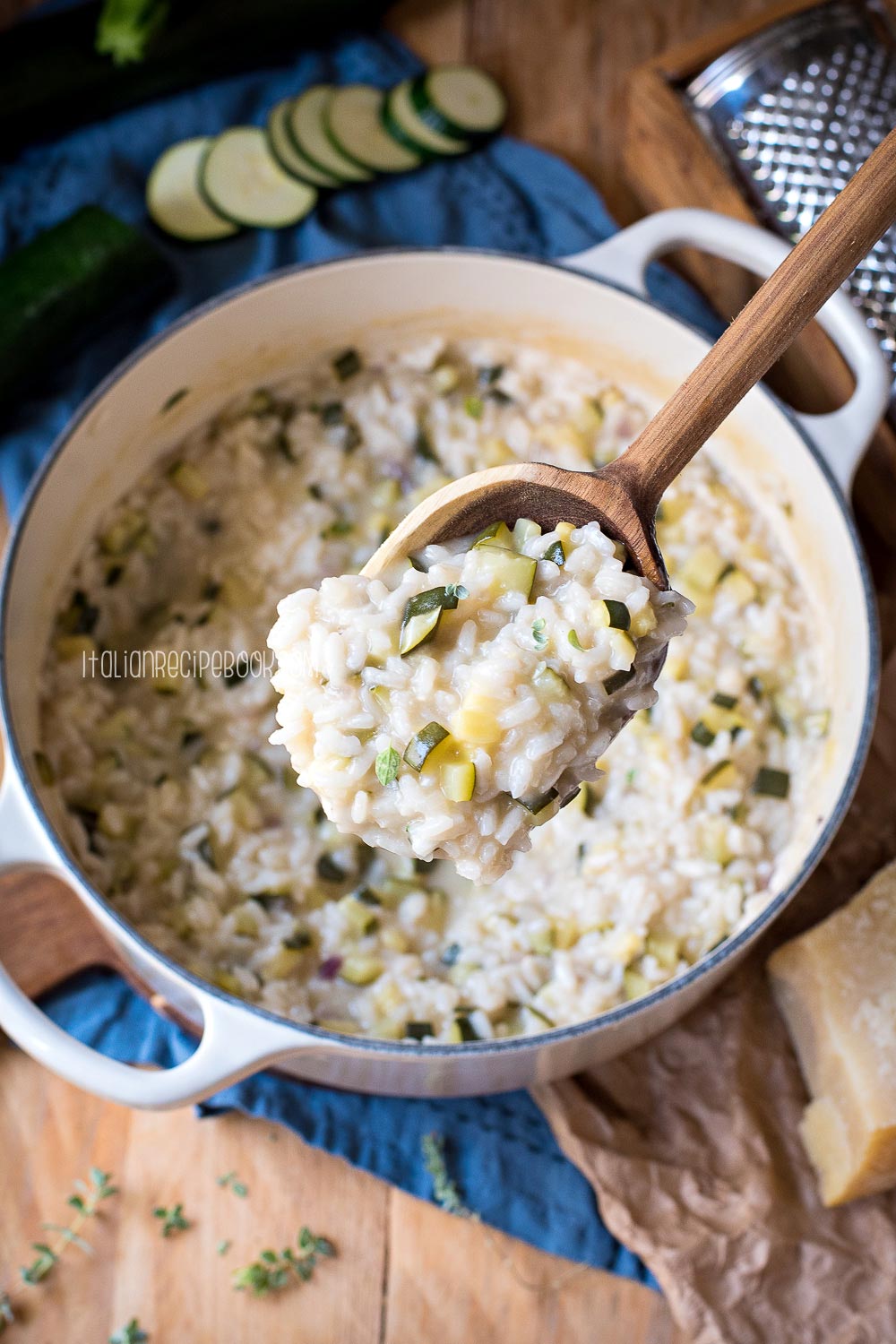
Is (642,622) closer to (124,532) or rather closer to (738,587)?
(738,587)

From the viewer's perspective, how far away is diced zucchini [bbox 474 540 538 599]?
211 cm

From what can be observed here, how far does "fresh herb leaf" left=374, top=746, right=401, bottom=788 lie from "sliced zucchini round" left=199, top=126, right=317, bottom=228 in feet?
6.56

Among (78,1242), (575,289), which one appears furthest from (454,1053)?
(575,289)

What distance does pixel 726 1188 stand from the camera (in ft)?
9.18

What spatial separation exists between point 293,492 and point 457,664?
126cm

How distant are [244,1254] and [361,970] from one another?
2.18ft

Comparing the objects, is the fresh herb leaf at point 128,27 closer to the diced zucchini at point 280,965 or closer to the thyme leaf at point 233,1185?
the diced zucchini at point 280,965

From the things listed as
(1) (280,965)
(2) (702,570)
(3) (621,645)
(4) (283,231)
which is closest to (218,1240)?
(1) (280,965)

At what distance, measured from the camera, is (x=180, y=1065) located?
7.55 feet

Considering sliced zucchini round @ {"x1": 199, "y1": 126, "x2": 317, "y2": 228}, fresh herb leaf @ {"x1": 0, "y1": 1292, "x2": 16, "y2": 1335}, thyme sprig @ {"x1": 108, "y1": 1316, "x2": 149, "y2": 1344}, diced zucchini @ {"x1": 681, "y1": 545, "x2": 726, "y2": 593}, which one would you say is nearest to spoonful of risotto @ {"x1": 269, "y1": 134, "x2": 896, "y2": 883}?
diced zucchini @ {"x1": 681, "y1": 545, "x2": 726, "y2": 593}

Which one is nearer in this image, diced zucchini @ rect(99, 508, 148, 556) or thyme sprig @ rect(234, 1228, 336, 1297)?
thyme sprig @ rect(234, 1228, 336, 1297)

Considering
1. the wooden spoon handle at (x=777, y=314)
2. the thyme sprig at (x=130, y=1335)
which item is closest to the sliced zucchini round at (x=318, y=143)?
the wooden spoon handle at (x=777, y=314)

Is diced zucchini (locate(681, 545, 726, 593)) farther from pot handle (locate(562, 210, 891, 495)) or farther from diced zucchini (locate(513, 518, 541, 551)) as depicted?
diced zucchini (locate(513, 518, 541, 551))

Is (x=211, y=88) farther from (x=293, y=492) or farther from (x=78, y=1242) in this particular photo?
(x=78, y=1242)
